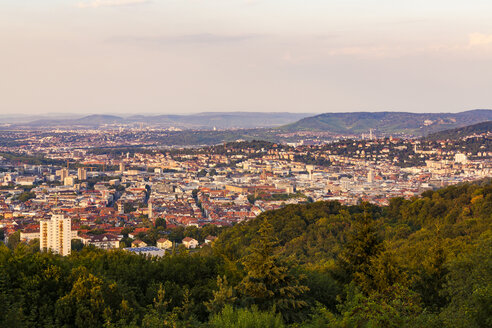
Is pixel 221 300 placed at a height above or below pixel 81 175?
above

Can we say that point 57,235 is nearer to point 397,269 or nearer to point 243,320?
point 397,269

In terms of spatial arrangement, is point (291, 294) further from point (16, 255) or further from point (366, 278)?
point (16, 255)

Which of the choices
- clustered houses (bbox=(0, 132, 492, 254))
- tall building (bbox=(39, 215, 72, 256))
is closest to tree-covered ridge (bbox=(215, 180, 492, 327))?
tall building (bbox=(39, 215, 72, 256))

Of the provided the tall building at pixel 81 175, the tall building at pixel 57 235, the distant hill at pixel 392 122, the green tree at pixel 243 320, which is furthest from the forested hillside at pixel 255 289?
the distant hill at pixel 392 122

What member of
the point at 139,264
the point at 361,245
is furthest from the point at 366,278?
the point at 139,264

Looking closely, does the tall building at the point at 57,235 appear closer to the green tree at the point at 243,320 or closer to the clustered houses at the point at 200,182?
the clustered houses at the point at 200,182

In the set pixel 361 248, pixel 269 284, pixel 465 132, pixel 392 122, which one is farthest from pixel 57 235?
pixel 392 122
